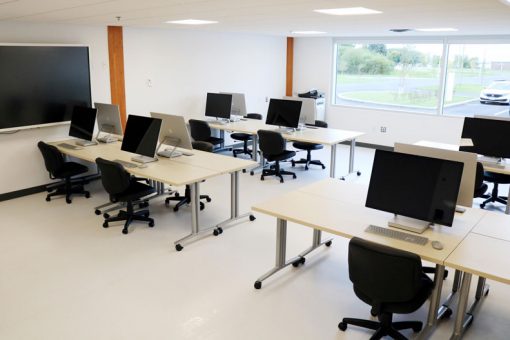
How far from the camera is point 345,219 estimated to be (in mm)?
3332

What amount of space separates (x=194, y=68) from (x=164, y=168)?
152 inches

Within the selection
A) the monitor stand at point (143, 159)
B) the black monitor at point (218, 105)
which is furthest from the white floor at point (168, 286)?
the black monitor at point (218, 105)

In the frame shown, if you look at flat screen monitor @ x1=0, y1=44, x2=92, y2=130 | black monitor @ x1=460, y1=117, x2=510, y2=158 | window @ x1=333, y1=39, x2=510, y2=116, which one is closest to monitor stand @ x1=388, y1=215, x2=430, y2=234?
black monitor @ x1=460, y1=117, x2=510, y2=158

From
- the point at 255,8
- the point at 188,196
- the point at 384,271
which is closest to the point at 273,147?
the point at 188,196

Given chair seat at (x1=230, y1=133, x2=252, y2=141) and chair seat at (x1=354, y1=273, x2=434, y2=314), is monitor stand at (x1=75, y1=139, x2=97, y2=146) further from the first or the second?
chair seat at (x1=354, y1=273, x2=434, y2=314)

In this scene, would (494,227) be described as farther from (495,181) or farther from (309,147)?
(309,147)

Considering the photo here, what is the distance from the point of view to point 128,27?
690cm

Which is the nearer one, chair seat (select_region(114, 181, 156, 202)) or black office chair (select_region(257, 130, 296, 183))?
chair seat (select_region(114, 181, 156, 202))

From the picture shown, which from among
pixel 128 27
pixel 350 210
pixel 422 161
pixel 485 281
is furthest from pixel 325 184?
pixel 128 27

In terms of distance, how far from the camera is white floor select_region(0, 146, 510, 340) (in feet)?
10.5

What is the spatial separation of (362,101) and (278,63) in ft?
6.88

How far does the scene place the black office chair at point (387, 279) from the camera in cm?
260

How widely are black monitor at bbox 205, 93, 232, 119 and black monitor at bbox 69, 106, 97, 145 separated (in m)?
2.53

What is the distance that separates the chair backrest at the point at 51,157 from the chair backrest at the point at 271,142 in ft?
9.29
